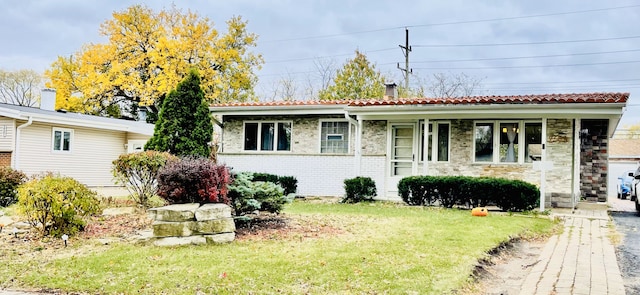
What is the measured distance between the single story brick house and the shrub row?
0.79 metres

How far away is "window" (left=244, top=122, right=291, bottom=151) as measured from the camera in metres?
17.0

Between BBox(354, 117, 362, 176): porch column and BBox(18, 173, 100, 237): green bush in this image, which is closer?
BBox(18, 173, 100, 237): green bush

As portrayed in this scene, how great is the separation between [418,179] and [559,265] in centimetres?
707

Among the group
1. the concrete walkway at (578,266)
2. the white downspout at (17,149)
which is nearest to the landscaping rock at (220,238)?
the concrete walkway at (578,266)

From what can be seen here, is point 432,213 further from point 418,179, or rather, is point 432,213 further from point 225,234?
point 225,234

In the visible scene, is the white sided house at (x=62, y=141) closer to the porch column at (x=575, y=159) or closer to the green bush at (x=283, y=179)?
the green bush at (x=283, y=179)

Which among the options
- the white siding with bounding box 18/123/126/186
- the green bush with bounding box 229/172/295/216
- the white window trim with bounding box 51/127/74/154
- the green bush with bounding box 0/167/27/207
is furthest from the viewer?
the white window trim with bounding box 51/127/74/154

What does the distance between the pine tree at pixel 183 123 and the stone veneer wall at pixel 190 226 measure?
8105mm

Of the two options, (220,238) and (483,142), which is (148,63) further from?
(220,238)

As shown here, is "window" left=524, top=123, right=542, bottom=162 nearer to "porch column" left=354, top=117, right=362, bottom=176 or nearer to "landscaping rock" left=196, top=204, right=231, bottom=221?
"porch column" left=354, top=117, right=362, bottom=176

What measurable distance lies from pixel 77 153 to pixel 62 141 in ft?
2.74

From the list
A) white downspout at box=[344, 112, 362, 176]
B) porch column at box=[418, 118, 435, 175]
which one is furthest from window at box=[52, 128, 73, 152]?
porch column at box=[418, 118, 435, 175]

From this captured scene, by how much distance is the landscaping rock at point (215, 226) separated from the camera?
22.6 feet

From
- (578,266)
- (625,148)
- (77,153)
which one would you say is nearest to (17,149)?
(77,153)
